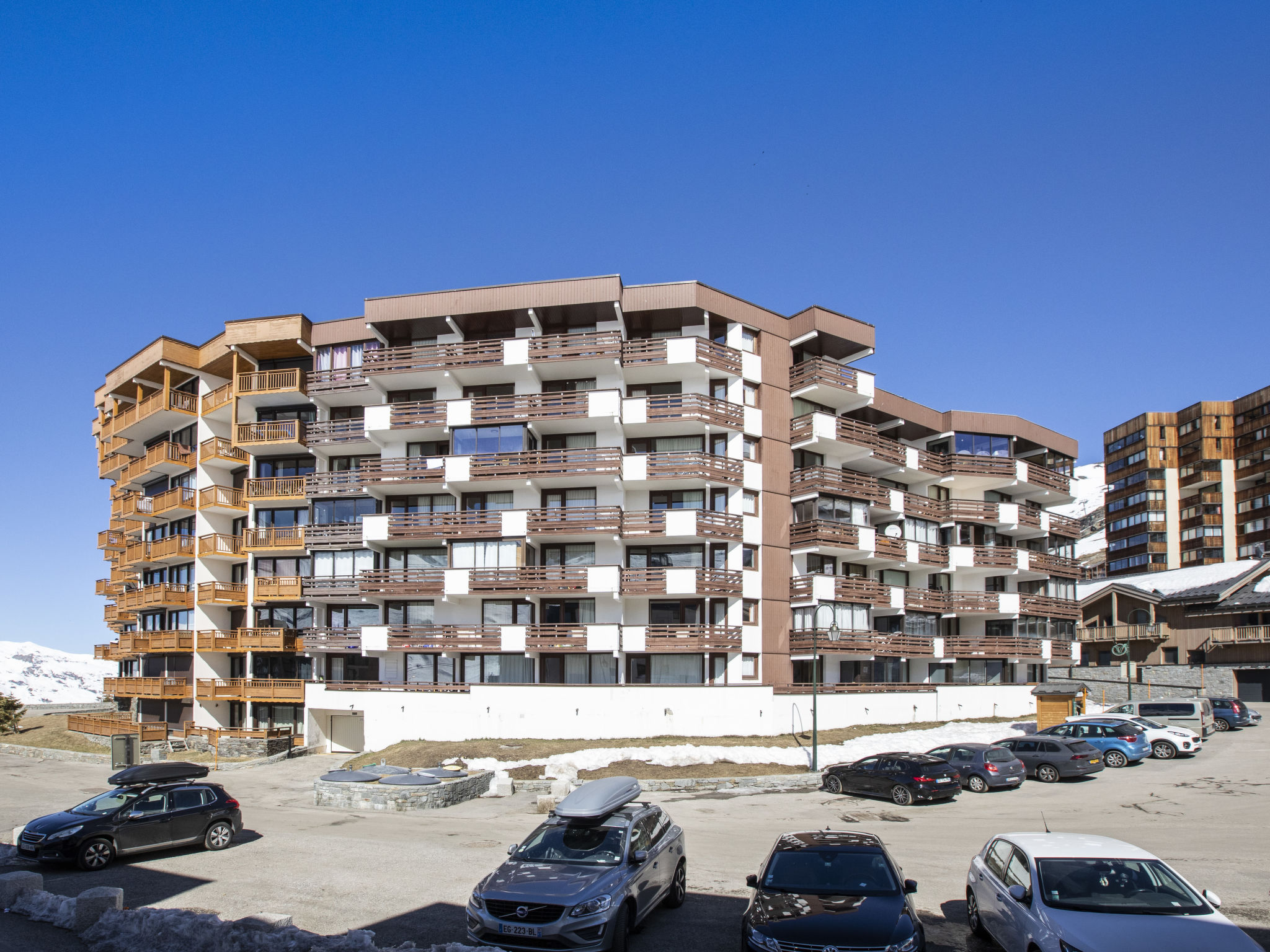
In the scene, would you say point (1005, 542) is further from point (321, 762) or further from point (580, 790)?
point (580, 790)

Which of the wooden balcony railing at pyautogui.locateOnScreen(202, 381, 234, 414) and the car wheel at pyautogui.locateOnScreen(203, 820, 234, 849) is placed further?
the wooden balcony railing at pyautogui.locateOnScreen(202, 381, 234, 414)

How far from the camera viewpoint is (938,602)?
5131 centimetres

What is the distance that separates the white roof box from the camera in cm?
1372

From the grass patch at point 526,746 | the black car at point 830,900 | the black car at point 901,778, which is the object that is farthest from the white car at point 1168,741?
the black car at point 830,900

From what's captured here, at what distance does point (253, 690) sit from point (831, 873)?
41216mm

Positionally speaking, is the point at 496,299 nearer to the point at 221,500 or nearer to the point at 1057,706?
the point at 221,500

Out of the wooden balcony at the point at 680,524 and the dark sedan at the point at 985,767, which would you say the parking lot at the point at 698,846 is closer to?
the dark sedan at the point at 985,767

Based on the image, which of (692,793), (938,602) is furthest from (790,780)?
(938,602)

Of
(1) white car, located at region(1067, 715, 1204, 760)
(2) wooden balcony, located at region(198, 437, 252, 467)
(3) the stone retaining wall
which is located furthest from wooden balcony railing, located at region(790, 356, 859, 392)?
(2) wooden balcony, located at region(198, 437, 252, 467)

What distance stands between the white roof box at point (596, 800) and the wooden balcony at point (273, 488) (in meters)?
36.6

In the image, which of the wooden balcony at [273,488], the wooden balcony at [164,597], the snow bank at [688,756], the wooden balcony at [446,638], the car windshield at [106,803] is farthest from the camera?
the wooden balcony at [164,597]

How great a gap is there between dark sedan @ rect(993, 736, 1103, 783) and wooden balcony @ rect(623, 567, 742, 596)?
13116mm

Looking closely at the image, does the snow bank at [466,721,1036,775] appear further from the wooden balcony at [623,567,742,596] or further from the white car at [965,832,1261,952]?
the white car at [965,832,1261,952]

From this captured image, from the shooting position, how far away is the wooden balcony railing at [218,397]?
Answer: 48.6 metres
